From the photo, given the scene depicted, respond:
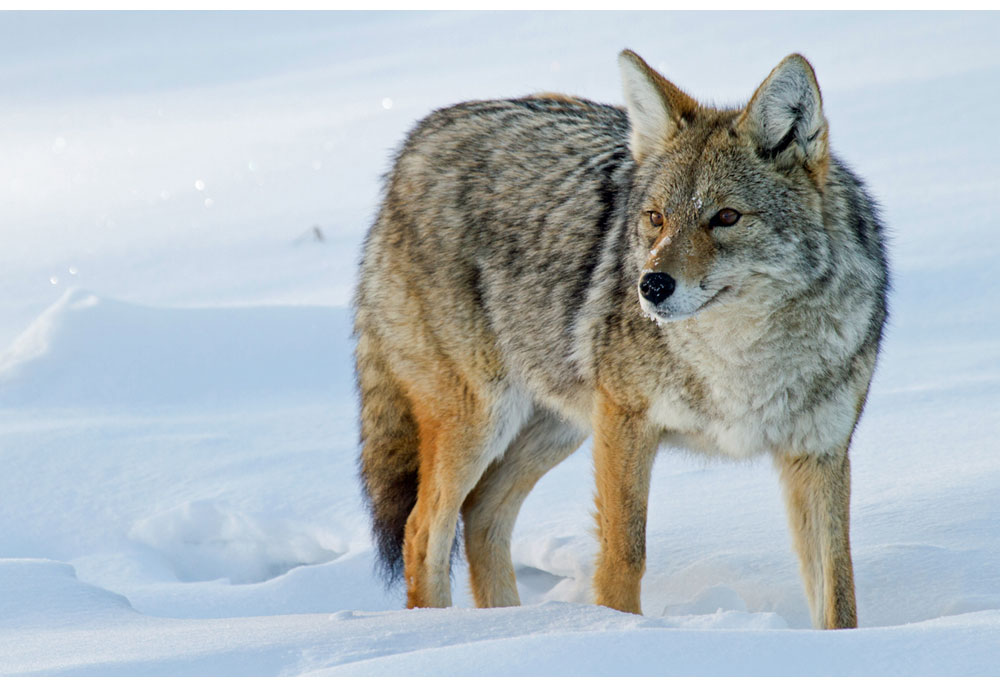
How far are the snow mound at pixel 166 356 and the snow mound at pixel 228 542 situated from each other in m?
1.47

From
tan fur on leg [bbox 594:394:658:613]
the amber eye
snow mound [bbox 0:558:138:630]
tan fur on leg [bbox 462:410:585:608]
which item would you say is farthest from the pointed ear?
snow mound [bbox 0:558:138:630]

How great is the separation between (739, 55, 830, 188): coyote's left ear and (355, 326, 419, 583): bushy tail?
1.85m

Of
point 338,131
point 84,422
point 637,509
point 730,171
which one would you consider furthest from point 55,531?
point 338,131

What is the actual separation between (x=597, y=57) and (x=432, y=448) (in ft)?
30.6

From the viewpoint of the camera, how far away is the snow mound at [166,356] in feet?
21.9

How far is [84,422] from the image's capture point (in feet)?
20.4

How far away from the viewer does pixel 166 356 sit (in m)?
6.95

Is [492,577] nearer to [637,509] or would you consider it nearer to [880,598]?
[637,509]

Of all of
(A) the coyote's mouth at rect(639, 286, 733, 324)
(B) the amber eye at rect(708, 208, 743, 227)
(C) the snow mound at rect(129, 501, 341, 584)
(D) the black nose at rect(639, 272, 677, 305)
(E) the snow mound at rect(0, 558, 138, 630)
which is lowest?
(C) the snow mound at rect(129, 501, 341, 584)

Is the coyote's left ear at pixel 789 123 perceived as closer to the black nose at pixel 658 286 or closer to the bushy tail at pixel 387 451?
the black nose at pixel 658 286

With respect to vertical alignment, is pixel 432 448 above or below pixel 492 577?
above

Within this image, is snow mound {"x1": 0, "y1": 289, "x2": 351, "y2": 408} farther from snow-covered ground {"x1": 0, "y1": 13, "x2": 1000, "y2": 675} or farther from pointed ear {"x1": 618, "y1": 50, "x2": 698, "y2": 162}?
pointed ear {"x1": 618, "y1": 50, "x2": 698, "y2": 162}

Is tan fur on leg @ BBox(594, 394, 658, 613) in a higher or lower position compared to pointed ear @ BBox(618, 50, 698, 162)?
lower

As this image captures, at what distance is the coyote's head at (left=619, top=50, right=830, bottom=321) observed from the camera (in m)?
3.51
